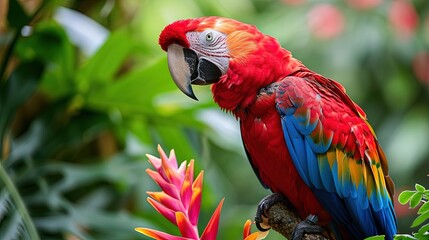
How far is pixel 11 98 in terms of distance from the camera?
140 cm

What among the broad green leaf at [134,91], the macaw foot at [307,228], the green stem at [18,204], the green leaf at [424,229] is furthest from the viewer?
the broad green leaf at [134,91]

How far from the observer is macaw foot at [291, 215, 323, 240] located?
86 cm

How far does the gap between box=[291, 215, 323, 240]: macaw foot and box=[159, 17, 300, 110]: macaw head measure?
18 centimetres

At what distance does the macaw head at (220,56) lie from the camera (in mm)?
859

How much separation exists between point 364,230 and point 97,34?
879mm

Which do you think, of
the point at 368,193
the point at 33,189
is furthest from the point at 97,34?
the point at 368,193

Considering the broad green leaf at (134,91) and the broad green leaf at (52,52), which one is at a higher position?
the broad green leaf at (52,52)

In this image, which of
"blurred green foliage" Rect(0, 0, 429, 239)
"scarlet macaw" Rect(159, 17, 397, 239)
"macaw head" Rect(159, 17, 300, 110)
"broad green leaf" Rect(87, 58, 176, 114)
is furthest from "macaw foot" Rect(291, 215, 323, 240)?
"broad green leaf" Rect(87, 58, 176, 114)

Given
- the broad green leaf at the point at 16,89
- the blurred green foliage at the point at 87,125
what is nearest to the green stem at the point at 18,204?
the blurred green foliage at the point at 87,125

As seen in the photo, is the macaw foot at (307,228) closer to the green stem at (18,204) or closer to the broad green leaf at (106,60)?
the green stem at (18,204)

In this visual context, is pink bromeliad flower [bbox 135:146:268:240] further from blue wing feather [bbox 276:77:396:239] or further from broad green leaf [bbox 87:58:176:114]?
broad green leaf [bbox 87:58:176:114]

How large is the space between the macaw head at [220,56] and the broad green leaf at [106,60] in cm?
59

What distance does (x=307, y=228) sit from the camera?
87cm

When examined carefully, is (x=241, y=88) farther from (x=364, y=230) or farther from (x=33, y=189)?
(x=33, y=189)
